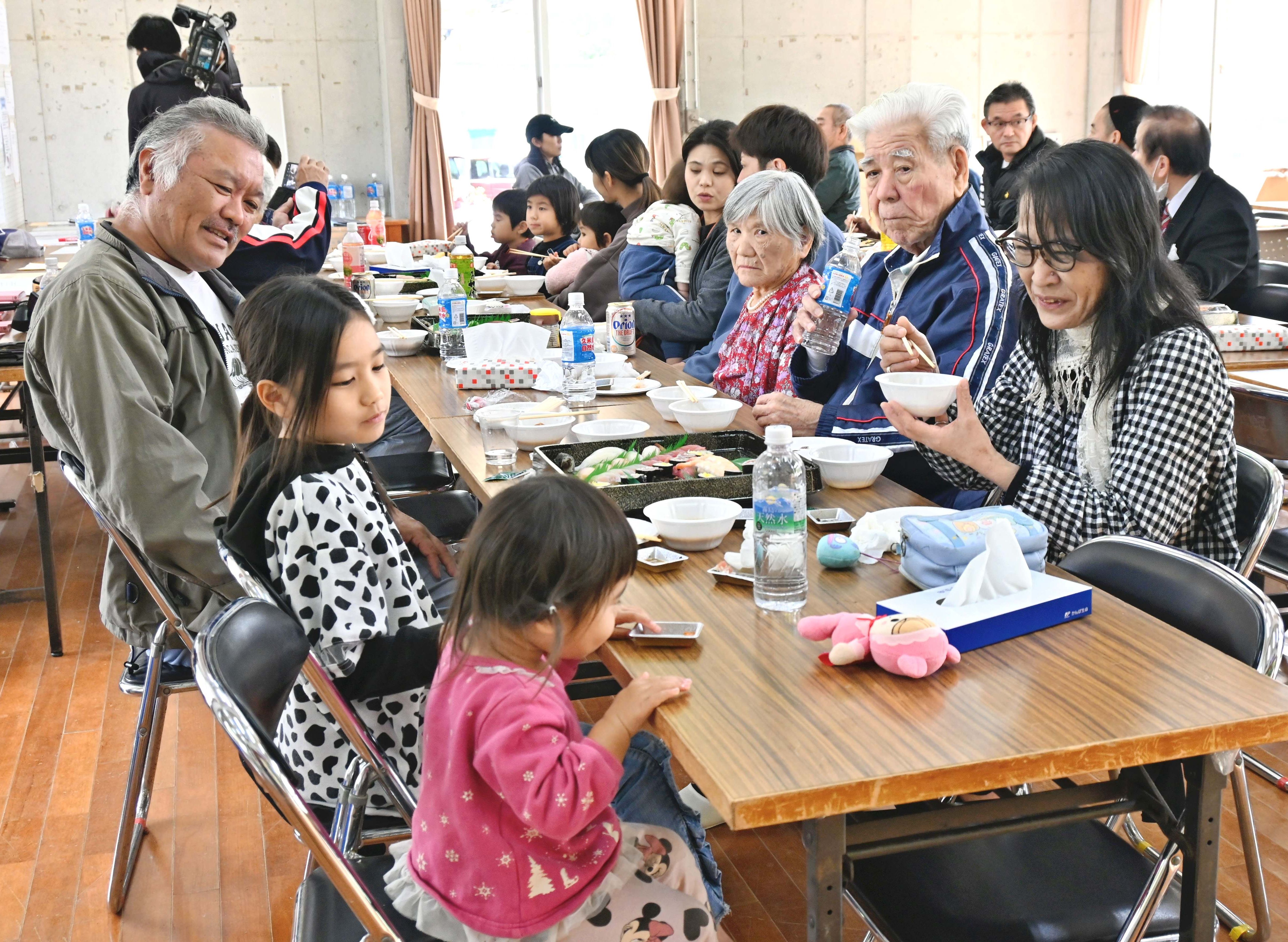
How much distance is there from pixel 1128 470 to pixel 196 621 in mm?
1659

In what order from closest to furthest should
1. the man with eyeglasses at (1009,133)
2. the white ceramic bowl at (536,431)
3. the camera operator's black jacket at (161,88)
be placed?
the white ceramic bowl at (536,431)
the camera operator's black jacket at (161,88)
the man with eyeglasses at (1009,133)

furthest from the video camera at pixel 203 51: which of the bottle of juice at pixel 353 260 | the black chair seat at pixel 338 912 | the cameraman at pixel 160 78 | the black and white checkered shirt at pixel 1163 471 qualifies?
the black chair seat at pixel 338 912

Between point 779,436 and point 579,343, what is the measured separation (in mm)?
1412

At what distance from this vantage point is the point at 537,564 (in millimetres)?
1186

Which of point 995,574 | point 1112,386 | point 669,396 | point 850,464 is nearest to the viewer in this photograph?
point 995,574

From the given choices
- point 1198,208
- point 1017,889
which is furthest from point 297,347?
point 1198,208

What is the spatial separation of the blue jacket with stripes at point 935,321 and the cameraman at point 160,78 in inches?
146

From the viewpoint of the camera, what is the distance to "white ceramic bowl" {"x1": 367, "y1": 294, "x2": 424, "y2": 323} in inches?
167

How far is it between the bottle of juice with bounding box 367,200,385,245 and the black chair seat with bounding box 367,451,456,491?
3.60 m

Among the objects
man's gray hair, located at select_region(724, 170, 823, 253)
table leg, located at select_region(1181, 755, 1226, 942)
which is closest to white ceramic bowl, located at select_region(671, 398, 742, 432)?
man's gray hair, located at select_region(724, 170, 823, 253)

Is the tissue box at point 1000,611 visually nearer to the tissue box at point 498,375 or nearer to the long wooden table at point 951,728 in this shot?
the long wooden table at point 951,728

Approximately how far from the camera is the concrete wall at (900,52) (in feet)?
31.1

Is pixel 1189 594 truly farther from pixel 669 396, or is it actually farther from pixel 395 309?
pixel 395 309

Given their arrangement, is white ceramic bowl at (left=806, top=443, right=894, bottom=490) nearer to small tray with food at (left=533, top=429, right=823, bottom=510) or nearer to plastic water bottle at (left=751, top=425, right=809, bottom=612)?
small tray with food at (left=533, top=429, right=823, bottom=510)
